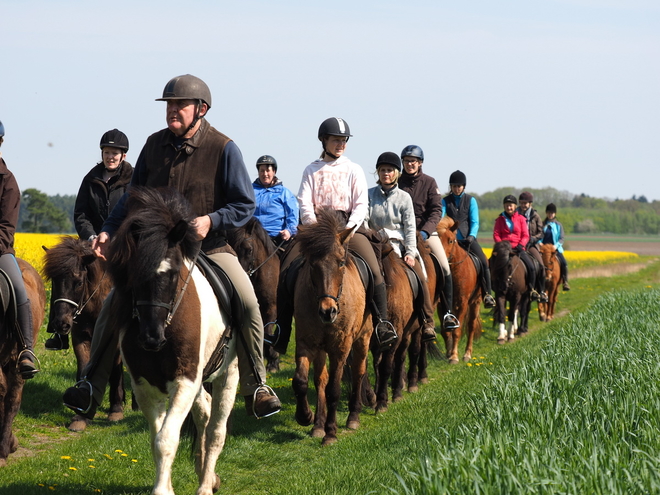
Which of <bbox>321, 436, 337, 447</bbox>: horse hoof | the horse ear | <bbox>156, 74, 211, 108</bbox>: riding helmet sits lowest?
<bbox>321, 436, 337, 447</bbox>: horse hoof

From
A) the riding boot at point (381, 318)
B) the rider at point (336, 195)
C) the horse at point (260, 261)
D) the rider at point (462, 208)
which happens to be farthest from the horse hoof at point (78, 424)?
the rider at point (462, 208)

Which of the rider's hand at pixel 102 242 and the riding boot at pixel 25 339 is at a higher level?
the rider's hand at pixel 102 242

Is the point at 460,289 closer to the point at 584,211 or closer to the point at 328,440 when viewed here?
the point at 328,440

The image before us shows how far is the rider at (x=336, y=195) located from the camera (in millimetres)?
8875

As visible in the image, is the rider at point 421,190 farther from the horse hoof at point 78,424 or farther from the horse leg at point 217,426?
the horse leg at point 217,426

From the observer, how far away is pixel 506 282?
1806 cm

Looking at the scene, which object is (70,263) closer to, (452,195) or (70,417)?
(70,417)

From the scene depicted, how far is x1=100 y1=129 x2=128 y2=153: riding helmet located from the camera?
9.73m

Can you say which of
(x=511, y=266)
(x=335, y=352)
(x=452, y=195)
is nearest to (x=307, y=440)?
(x=335, y=352)

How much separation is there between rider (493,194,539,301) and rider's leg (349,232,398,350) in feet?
33.8

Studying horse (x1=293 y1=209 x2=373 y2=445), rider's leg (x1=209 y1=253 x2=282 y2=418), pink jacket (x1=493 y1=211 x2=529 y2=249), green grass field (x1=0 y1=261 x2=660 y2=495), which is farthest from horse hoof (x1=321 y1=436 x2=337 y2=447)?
pink jacket (x1=493 y1=211 x2=529 y2=249)

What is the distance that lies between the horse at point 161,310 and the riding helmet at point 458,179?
9340 millimetres

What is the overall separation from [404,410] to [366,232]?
224 cm

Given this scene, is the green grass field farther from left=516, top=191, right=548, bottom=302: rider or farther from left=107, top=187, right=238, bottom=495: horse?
left=516, top=191, right=548, bottom=302: rider
